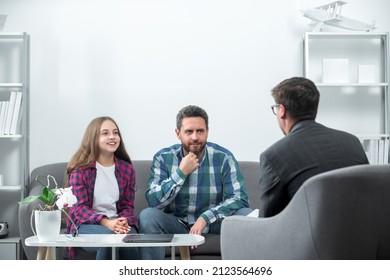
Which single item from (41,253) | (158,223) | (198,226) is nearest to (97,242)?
(41,253)

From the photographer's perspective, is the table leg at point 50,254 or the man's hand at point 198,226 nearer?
the table leg at point 50,254

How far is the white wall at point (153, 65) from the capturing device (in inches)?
174

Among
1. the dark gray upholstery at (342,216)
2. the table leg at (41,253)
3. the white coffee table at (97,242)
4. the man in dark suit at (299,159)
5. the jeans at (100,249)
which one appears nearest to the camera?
the dark gray upholstery at (342,216)

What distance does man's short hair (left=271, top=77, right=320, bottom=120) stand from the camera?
8.27ft

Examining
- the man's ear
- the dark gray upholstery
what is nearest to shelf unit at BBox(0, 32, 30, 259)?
the man's ear

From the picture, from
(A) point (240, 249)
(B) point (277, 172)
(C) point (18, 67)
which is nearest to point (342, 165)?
(B) point (277, 172)

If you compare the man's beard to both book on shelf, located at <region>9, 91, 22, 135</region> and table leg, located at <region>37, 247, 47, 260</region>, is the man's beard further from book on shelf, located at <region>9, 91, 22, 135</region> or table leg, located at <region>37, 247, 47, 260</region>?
book on shelf, located at <region>9, 91, 22, 135</region>

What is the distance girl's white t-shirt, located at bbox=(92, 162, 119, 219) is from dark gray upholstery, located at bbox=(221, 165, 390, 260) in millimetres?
1449

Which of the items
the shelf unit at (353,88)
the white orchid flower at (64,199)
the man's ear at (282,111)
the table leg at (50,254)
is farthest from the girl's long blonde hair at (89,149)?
the shelf unit at (353,88)

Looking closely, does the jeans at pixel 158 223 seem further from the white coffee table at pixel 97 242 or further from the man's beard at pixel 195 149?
the man's beard at pixel 195 149

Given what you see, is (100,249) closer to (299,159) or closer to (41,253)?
(41,253)

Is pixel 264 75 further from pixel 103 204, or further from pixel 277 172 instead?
pixel 277 172

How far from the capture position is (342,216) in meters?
2.11

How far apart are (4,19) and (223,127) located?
5.47ft
